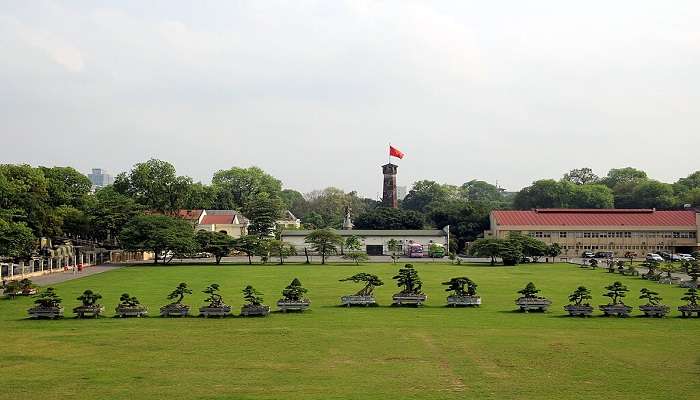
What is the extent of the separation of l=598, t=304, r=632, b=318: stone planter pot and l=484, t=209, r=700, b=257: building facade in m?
58.1

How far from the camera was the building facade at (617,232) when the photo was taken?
279 ft

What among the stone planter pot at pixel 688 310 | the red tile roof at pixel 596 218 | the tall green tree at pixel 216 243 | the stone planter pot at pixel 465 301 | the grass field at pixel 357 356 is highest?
the red tile roof at pixel 596 218

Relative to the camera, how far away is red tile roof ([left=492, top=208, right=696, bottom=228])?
85.6 meters

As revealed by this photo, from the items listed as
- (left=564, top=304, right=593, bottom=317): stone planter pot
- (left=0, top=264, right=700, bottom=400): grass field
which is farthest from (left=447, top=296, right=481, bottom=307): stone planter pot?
(left=564, top=304, right=593, bottom=317): stone planter pot

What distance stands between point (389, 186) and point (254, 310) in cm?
9464

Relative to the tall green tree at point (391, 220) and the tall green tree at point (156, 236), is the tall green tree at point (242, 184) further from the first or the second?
the tall green tree at point (156, 236)

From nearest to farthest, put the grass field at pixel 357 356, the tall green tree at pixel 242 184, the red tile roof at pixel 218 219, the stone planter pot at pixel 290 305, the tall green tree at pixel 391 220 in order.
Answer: the grass field at pixel 357 356
the stone planter pot at pixel 290 305
the red tile roof at pixel 218 219
the tall green tree at pixel 391 220
the tall green tree at pixel 242 184

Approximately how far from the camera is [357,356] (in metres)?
19.6

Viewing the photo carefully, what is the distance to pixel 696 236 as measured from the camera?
85.6 metres

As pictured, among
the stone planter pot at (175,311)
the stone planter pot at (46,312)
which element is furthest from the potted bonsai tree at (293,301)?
the stone planter pot at (46,312)

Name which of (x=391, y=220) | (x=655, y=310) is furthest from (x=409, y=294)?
(x=391, y=220)

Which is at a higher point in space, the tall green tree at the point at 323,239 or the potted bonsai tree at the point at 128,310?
the tall green tree at the point at 323,239

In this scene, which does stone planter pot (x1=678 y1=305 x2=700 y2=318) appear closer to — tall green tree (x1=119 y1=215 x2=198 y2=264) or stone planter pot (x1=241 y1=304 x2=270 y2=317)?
stone planter pot (x1=241 y1=304 x2=270 y2=317)

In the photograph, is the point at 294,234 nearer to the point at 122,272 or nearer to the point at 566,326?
the point at 122,272
